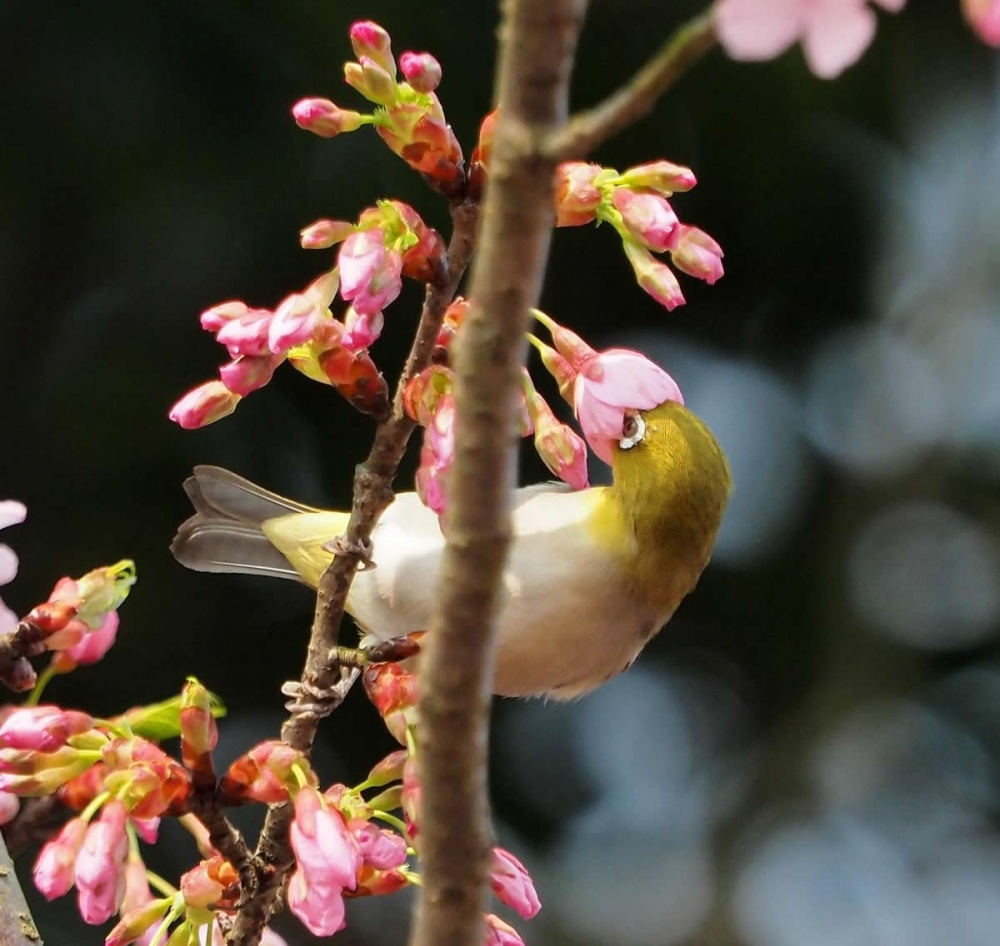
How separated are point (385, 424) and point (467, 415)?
30 centimetres

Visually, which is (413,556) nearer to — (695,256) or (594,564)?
(594,564)

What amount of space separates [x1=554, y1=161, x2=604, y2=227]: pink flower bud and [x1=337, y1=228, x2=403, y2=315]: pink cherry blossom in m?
0.08

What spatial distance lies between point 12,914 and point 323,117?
0.47 meters

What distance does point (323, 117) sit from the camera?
24.7 inches

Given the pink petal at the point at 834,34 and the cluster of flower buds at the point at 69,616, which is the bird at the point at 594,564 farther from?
the pink petal at the point at 834,34

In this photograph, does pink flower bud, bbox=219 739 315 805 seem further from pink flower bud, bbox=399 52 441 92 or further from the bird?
the bird

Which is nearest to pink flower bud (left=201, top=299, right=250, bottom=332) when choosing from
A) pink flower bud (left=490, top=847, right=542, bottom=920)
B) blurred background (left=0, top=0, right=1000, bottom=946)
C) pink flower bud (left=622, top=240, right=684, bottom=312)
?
pink flower bud (left=622, top=240, right=684, bottom=312)

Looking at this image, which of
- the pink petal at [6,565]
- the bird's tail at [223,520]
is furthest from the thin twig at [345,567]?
the bird's tail at [223,520]

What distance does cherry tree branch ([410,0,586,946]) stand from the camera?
28 cm

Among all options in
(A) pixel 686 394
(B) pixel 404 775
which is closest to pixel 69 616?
(B) pixel 404 775

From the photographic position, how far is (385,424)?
2.00 feet

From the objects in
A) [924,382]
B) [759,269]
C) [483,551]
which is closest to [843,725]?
[924,382]

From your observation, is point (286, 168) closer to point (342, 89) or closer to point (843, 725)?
point (342, 89)

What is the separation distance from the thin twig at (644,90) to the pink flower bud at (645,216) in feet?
1.04
